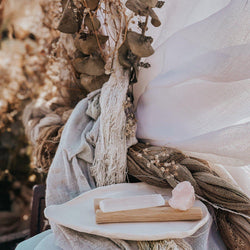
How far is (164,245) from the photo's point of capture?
61cm

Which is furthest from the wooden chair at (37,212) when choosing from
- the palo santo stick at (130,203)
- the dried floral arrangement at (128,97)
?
the palo santo stick at (130,203)

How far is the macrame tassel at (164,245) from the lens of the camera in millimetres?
604

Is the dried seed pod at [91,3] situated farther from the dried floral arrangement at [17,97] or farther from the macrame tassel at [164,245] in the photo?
the dried floral arrangement at [17,97]

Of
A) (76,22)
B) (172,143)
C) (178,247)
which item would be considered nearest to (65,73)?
(76,22)

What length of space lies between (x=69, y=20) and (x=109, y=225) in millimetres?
529

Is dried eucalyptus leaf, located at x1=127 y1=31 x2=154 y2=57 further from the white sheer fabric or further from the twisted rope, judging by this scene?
the twisted rope

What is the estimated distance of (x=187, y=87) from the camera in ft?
2.58

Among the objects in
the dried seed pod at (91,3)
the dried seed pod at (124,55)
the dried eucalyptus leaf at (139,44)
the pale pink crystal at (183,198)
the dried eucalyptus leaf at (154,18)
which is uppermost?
the dried seed pod at (91,3)

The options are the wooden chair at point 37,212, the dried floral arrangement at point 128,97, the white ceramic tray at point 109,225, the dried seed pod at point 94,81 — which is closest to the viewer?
the white ceramic tray at point 109,225

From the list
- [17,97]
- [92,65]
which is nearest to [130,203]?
[92,65]

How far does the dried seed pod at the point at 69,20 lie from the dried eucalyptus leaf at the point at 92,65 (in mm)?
89

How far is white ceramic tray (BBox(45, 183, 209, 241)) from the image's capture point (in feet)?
1.97

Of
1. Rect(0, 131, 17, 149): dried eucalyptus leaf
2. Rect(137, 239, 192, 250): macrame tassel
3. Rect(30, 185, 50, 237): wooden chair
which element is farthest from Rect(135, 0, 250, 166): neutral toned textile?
Rect(0, 131, 17, 149): dried eucalyptus leaf

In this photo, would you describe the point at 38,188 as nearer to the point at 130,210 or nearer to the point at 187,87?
the point at 130,210
